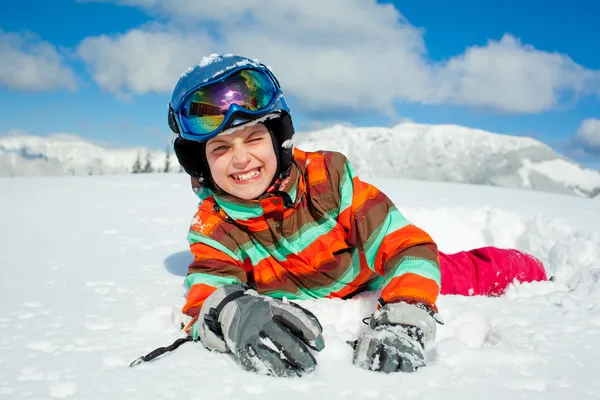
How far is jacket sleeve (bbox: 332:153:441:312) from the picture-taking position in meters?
1.86

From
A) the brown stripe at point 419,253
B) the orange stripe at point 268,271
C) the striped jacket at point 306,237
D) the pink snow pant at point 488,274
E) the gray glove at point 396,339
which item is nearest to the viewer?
the gray glove at point 396,339

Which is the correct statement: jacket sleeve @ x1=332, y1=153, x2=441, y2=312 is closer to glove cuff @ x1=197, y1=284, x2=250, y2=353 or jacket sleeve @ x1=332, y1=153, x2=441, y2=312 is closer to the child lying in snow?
the child lying in snow

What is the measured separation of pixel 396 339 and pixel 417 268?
397mm

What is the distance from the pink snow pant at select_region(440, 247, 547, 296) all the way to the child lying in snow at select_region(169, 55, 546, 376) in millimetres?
568

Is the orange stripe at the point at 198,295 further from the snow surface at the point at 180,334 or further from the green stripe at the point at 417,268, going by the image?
the green stripe at the point at 417,268

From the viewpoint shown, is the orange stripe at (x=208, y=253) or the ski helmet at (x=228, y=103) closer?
the ski helmet at (x=228, y=103)

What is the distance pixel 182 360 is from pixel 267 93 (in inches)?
47.3

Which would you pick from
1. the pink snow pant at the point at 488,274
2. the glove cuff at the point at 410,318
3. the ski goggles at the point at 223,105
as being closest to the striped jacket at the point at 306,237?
the glove cuff at the point at 410,318

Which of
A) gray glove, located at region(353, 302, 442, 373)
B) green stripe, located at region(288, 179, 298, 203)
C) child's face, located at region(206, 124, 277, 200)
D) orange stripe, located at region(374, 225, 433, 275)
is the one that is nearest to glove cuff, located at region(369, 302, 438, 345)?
gray glove, located at region(353, 302, 442, 373)

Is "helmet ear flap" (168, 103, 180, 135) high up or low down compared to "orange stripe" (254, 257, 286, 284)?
up

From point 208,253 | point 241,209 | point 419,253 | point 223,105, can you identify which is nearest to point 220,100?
point 223,105

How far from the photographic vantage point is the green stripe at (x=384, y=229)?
2.06 m

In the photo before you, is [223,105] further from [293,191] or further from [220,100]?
[293,191]

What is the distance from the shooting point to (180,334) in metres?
1.91
